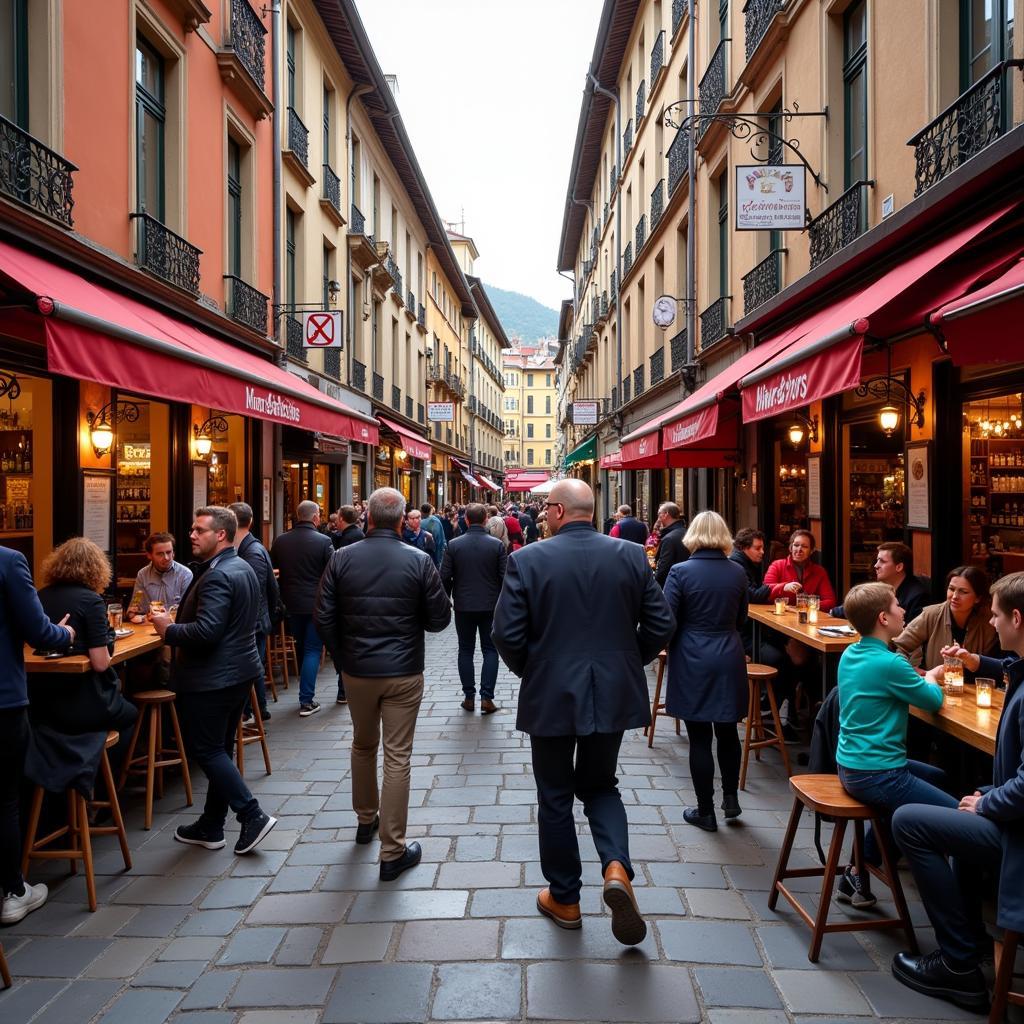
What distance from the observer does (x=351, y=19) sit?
16.0 metres

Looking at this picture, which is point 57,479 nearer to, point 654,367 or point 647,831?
point 647,831

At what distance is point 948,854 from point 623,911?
1.35m

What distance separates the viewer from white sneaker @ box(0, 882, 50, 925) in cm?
385

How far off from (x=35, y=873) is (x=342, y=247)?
626 inches

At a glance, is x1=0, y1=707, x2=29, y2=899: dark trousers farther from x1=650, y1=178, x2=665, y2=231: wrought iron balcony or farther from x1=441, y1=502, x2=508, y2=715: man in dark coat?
x1=650, y1=178, x2=665, y2=231: wrought iron balcony

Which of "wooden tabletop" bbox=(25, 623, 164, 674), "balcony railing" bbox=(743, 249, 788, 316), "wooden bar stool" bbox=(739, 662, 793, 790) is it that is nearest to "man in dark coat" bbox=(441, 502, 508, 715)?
"wooden bar stool" bbox=(739, 662, 793, 790)

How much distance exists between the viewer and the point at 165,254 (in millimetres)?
9453

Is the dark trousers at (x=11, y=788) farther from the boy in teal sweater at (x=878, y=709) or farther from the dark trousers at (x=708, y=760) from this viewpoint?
the boy in teal sweater at (x=878, y=709)

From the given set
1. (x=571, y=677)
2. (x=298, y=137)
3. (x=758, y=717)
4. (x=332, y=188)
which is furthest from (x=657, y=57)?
(x=571, y=677)

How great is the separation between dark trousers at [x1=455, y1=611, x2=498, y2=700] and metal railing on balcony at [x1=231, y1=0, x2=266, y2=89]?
29.5 ft

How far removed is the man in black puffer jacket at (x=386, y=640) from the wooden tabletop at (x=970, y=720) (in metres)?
2.55

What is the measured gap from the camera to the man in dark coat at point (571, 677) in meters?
3.69

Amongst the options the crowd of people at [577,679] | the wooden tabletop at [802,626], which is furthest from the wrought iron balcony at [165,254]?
the wooden tabletop at [802,626]

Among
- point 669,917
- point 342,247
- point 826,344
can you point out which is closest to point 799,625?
point 826,344
